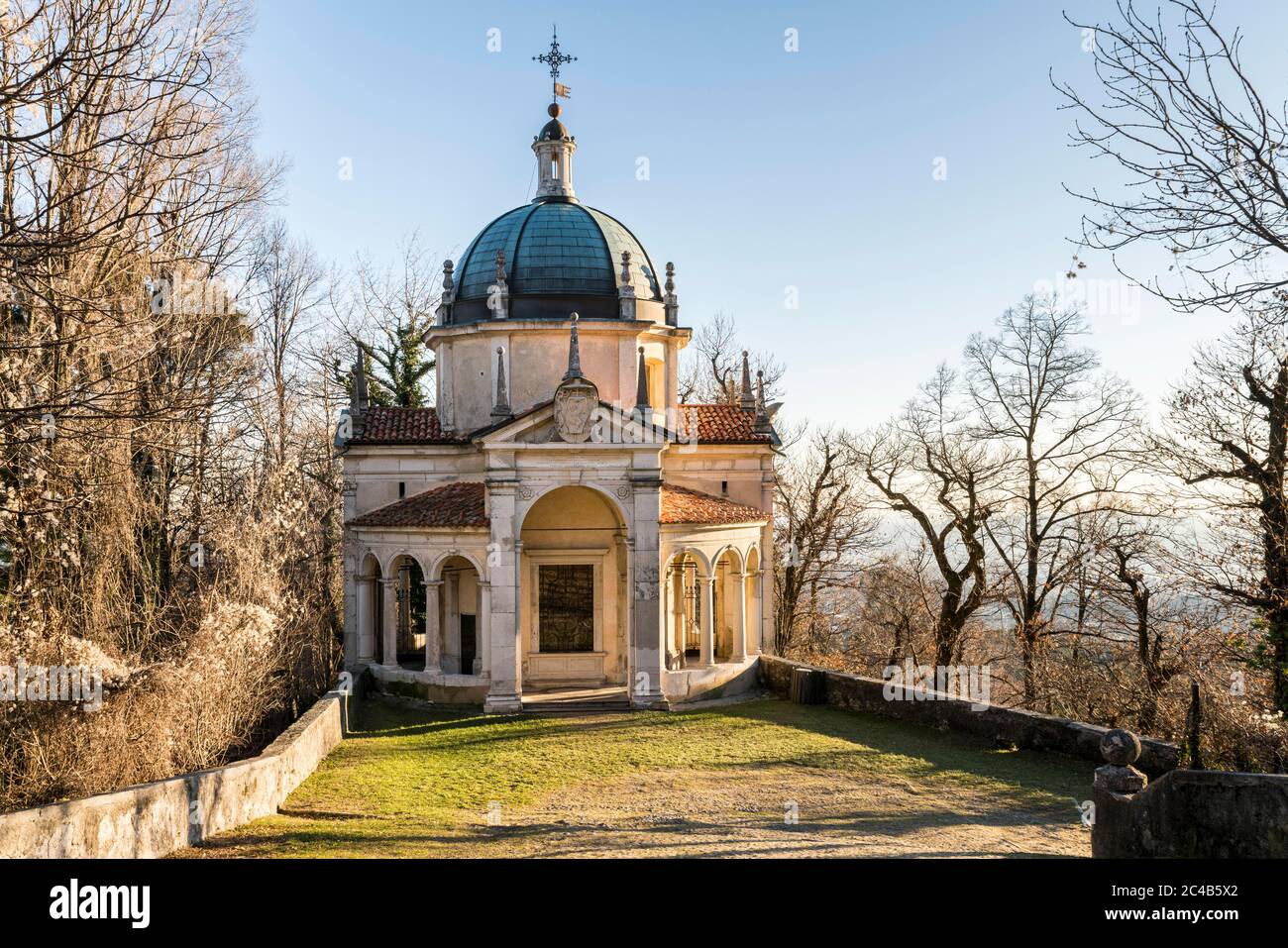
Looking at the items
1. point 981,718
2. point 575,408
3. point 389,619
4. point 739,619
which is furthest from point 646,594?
point 981,718

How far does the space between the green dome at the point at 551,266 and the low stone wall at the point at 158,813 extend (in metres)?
12.2

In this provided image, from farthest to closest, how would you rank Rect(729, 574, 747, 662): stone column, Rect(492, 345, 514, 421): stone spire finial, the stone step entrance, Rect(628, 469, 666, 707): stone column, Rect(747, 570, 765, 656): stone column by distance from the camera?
Rect(747, 570, 765, 656): stone column
Rect(729, 574, 747, 662): stone column
Rect(492, 345, 514, 421): stone spire finial
Rect(628, 469, 666, 707): stone column
the stone step entrance

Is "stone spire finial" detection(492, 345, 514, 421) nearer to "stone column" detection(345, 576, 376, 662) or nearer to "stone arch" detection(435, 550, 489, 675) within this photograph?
"stone arch" detection(435, 550, 489, 675)

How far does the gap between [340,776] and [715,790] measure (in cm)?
567

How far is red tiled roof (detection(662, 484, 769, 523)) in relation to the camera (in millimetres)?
21312

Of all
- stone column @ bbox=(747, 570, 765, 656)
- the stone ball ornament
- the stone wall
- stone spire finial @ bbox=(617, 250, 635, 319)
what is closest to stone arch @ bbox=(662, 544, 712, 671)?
stone column @ bbox=(747, 570, 765, 656)

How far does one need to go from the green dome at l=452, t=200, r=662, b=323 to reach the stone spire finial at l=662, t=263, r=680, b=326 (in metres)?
0.43

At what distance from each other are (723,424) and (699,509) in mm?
3436

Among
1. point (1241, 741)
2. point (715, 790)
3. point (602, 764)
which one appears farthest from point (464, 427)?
point (1241, 741)

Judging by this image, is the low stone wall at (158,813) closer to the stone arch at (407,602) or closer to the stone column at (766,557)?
the stone arch at (407,602)

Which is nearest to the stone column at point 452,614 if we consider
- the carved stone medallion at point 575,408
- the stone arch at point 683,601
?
the carved stone medallion at point 575,408

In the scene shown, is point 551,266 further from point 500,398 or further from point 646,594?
point 646,594

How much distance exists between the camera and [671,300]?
80.1ft

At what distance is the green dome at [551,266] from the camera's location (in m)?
23.1
